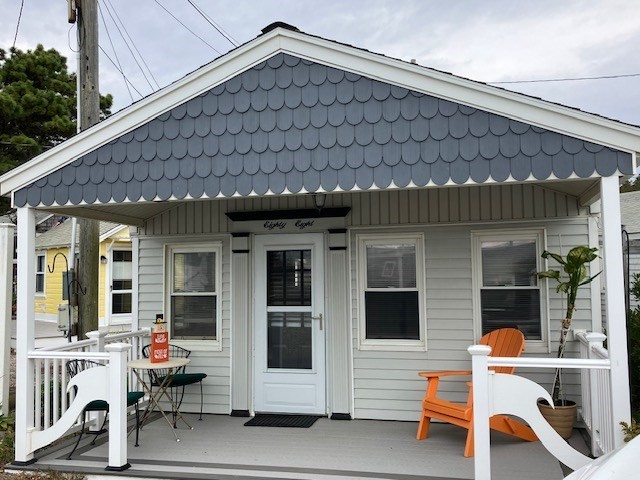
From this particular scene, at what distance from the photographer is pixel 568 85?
18.2 meters

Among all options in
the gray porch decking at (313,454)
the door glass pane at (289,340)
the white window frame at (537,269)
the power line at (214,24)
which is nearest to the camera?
the gray porch decking at (313,454)

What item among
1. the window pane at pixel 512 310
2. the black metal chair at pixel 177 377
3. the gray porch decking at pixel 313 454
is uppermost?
the window pane at pixel 512 310

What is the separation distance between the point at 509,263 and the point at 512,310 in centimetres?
47

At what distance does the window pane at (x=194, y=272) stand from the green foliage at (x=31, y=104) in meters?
9.34

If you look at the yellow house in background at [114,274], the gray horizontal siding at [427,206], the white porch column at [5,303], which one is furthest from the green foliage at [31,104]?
the gray horizontal siding at [427,206]

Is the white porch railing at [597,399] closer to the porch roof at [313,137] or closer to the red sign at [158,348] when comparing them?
the porch roof at [313,137]

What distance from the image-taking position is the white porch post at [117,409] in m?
4.68

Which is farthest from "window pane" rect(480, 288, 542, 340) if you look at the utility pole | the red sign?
the utility pole

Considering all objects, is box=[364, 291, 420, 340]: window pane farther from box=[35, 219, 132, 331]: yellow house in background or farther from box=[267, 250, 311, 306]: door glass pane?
box=[35, 219, 132, 331]: yellow house in background

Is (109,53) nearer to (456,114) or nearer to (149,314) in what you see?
(149,314)

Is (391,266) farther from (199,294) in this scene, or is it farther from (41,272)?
(41,272)

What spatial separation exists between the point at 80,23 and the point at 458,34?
35.1ft

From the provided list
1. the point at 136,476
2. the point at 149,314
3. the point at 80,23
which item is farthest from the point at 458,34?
the point at 136,476

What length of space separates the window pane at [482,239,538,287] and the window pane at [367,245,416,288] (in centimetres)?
74
